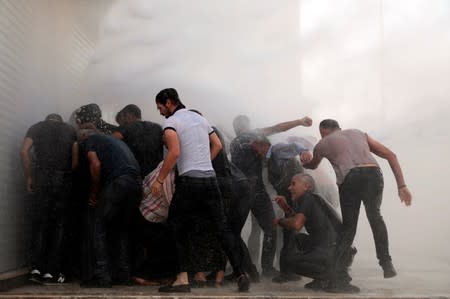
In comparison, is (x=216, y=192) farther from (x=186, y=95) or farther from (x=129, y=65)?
(x=129, y=65)

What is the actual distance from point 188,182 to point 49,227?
1.69 metres

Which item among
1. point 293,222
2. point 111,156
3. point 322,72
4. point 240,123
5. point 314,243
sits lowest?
point 314,243

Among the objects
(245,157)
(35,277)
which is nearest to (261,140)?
(245,157)

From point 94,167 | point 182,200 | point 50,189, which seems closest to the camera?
point 182,200

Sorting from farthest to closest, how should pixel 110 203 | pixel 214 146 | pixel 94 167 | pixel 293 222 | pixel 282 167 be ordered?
1. pixel 282 167
2. pixel 293 222
3. pixel 94 167
4. pixel 110 203
5. pixel 214 146

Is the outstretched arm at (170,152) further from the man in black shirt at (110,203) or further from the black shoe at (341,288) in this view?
the black shoe at (341,288)

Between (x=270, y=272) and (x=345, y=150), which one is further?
(x=270, y=272)

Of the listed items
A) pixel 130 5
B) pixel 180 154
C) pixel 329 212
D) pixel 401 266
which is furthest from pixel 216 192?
pixel 130 5

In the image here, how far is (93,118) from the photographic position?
6.13 metres

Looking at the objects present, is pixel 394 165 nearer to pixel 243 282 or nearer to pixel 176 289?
pixel 243 282

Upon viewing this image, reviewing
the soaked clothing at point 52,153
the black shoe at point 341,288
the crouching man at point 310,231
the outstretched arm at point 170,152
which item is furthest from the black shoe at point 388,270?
the soaked clothing at point 52,153

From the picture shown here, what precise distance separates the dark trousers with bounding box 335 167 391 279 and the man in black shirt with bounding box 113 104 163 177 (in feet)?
5.69

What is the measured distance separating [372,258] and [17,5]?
4269mm

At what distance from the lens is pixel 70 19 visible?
6.90m
